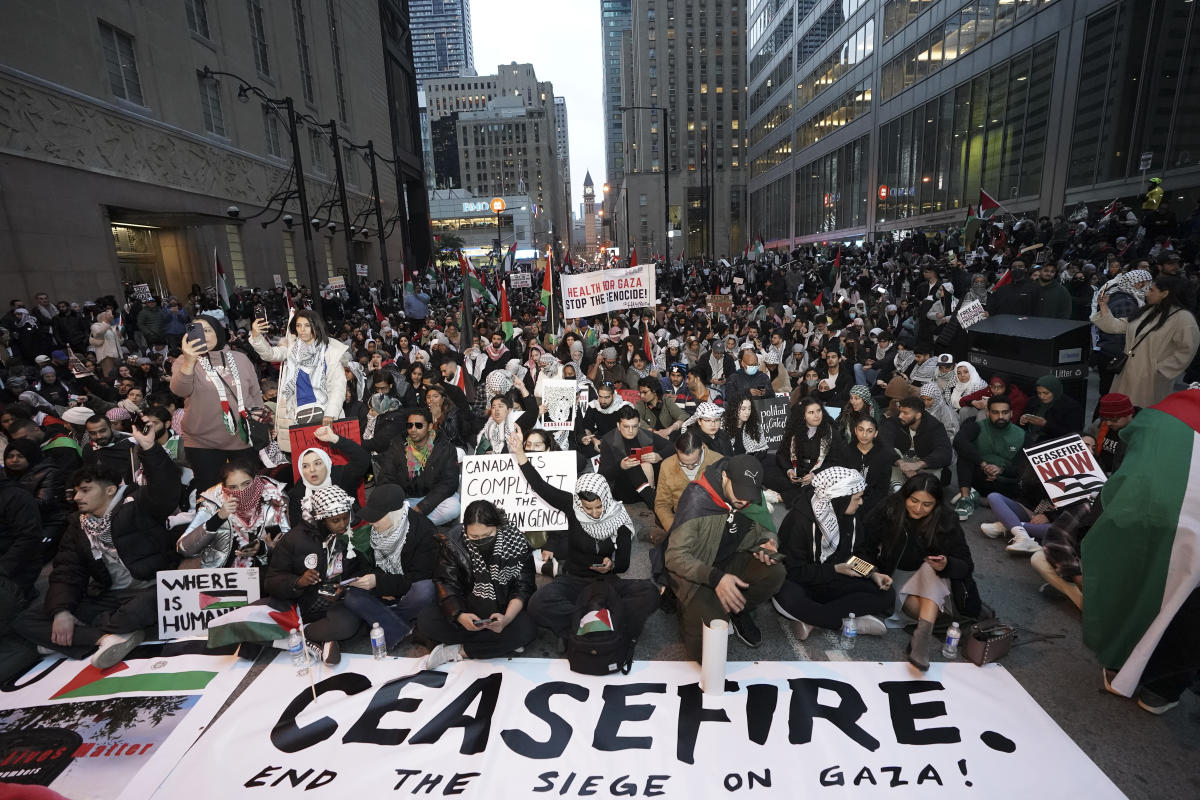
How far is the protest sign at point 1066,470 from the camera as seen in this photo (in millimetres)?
5242

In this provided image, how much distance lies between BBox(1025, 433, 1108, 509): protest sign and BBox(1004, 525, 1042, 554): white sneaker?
37 cm

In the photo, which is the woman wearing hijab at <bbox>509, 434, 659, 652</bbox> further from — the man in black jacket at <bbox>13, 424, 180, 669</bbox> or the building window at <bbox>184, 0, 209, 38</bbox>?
the building window at <bbox>184, 0, 209, 38</bbox>

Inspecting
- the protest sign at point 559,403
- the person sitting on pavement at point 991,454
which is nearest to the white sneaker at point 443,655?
the protest sign at point 559,403

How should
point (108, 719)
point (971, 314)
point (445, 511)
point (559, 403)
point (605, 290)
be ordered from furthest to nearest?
point (605, 290), point (971, 314), point (559, 403), point (445, 511), point (108, 719)

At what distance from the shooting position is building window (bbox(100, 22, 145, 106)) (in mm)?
18375

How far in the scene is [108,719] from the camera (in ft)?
12.6

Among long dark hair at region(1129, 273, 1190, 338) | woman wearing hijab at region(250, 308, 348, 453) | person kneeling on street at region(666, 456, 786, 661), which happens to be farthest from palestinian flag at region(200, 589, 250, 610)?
long dark hair at region(1129, 273, 1190, 338)

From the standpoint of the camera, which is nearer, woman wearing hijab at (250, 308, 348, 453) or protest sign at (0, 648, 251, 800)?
protest sign at (0, 648, 251, 800)

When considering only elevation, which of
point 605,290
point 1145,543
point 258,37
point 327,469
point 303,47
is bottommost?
point 1145,543

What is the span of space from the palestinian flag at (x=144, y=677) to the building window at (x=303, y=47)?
37.1m

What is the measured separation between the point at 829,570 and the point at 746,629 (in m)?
0.79

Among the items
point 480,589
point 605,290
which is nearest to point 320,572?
point 480,589

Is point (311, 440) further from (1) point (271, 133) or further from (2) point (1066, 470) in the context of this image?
(1) point (271, 133)

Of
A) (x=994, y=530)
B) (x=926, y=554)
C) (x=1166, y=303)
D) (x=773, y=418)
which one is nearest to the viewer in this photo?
(x=926, y=554)
